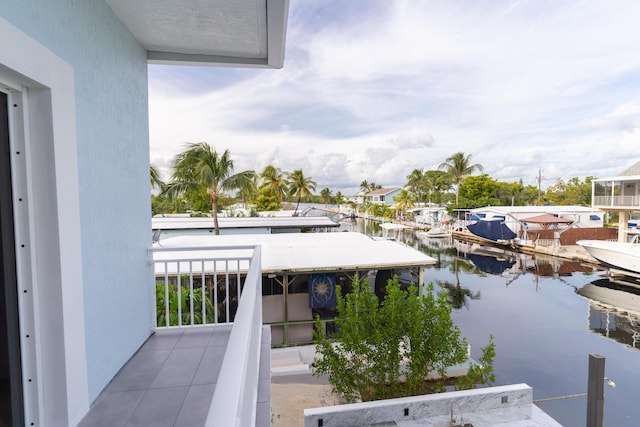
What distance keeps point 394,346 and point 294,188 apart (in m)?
30.4

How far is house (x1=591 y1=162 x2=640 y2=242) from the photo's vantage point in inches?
744

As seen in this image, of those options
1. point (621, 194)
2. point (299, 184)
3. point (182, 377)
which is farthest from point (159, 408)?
point (299, 184)

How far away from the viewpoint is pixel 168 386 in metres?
2.15

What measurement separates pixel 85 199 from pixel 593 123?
52.0 metres

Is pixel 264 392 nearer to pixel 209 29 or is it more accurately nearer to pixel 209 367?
pixel 209 367

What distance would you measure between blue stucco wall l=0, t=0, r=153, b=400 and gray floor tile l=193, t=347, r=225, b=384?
0.58 metres

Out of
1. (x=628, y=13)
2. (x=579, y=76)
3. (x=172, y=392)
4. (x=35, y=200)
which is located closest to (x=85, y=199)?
(x=35, y=200)

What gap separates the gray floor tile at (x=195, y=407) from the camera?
1.81 m

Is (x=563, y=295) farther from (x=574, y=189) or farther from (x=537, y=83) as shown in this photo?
(x=574, y=189)

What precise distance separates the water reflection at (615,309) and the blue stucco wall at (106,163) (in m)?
15.1

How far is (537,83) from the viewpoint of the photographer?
23938 mm

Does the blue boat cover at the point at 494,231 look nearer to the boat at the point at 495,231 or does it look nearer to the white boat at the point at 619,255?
the boat at the point at 495,231

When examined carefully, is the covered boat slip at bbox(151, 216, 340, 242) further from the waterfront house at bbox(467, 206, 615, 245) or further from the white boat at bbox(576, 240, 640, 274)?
the waterfront house at bbox(467, 206, 615, 245)

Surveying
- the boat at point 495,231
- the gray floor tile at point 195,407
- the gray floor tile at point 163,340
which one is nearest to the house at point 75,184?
the gray floor tile at point 163,340
